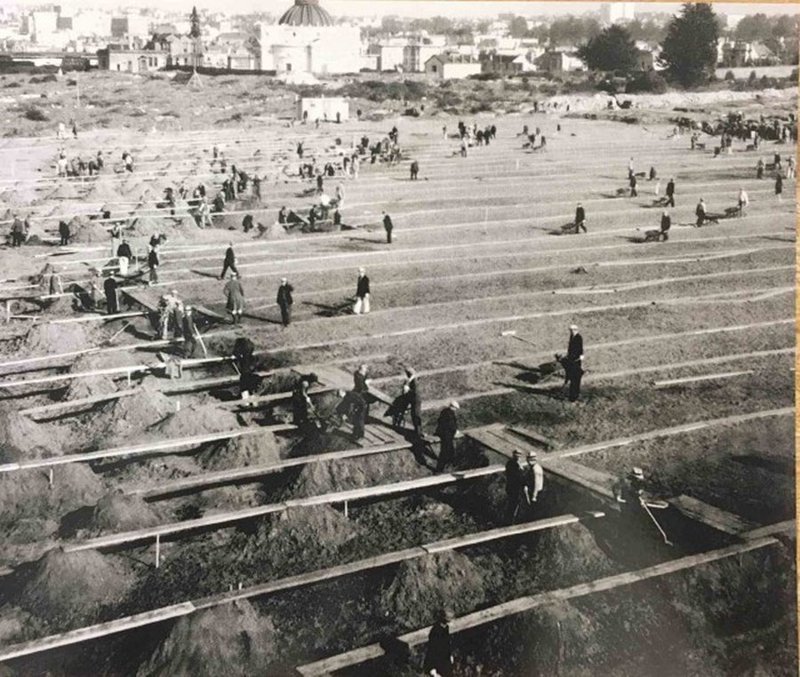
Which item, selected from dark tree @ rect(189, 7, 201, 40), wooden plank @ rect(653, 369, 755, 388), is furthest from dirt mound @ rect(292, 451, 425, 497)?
dark tree @ rect(189, 7, 201, 40)

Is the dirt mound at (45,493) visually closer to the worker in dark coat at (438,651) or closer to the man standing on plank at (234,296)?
the worker in dark coat at (438,651)

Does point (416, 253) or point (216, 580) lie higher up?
point (416, 253)

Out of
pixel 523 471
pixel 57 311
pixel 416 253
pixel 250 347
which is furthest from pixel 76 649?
pixel 416 253

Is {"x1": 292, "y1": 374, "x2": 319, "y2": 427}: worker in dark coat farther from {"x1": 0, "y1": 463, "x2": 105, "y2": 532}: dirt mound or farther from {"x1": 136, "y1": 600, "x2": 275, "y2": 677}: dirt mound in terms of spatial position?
{"x1": 136, "y1": 600, "x2": 275, "y2": 677}: dirt mound

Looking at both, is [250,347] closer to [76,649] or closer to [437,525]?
[437,525]

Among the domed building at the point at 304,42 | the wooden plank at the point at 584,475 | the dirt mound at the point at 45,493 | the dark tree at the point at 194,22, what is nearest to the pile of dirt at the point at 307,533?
the dirt mound at the point at 45,493

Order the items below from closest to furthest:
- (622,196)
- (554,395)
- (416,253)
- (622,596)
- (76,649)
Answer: (76,649) → (622,596) → (554,395) → (416,253) → (622,196)

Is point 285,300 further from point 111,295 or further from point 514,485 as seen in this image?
point 514,485
